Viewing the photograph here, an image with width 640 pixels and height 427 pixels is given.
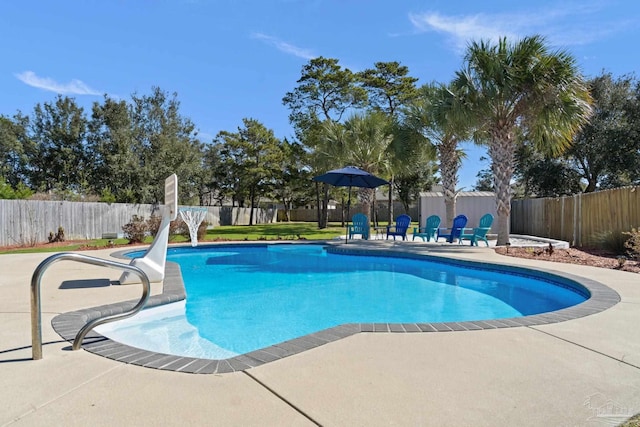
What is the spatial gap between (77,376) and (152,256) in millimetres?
3551

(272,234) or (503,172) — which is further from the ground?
(503,172)

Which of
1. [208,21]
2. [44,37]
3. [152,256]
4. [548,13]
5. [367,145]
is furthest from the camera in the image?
[367,145]

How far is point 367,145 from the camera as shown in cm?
1762

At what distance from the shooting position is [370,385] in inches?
89.6

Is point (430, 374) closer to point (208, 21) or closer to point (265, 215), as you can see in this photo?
point (208, 21)

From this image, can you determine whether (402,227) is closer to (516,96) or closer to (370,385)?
(516,96)

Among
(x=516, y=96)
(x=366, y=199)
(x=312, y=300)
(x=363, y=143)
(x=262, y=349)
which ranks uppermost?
(x=516, y=96)

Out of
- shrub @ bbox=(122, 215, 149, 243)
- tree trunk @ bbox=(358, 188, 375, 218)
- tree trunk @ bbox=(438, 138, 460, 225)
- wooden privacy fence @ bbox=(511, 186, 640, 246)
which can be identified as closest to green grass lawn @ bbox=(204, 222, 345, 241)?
tree trunk @ bbox=(358, 188, 375, 218)

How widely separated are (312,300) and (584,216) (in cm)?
1041

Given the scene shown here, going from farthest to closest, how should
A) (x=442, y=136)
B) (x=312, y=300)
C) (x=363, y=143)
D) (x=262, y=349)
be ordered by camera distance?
1. (x=363, y=143)
2. (x=442, y=136)
3. (x=312, y=300)
4. (x=262, y=349)

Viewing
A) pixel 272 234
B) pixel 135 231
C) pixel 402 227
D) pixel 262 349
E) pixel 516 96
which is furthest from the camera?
pixel 272 234

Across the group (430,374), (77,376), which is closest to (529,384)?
(430,374)

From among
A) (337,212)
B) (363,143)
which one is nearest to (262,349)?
(363,143)

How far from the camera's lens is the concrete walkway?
1.91 metres
